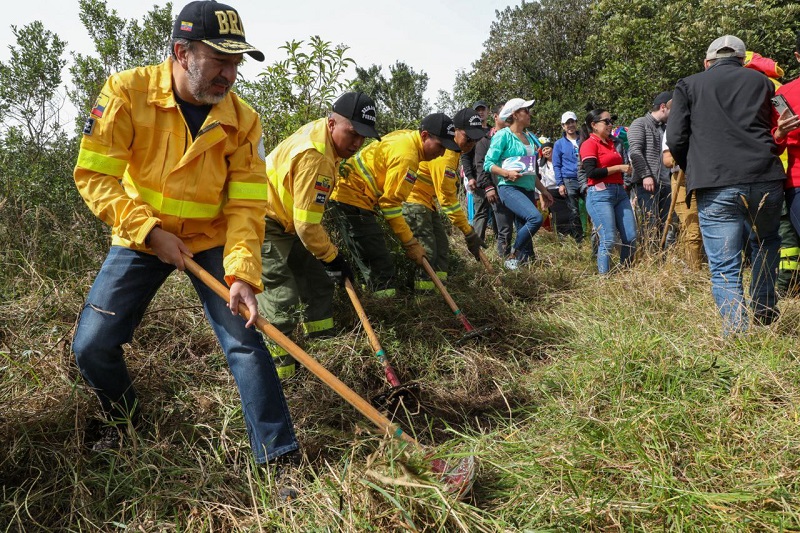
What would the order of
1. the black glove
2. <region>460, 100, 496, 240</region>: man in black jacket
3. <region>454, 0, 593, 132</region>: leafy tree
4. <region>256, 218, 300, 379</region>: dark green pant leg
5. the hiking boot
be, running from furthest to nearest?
1. <region>454, 0, 593, 132</region>: leafy tree
2. <region>460, 100, 496, 240</region>: man in black jacket
3. the black glove
4. <region>256, 218, 300, 379</region>: dark green pant leg
5. the hiking boot

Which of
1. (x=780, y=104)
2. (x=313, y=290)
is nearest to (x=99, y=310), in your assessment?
(x=313, y=290)

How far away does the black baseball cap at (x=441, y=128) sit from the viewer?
4.57m

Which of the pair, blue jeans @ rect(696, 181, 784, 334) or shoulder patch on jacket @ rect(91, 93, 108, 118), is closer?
shoulder patch on jacket @ rect(91, 93, 108, 118)

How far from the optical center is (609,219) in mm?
5484

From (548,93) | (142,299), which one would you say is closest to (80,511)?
(142,299)

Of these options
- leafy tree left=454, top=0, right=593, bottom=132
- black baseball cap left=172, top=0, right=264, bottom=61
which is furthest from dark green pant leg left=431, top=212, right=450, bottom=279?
leafy tree left=454, top=0, right=593, bottom=132

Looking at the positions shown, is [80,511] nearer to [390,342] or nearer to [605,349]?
[390,342]

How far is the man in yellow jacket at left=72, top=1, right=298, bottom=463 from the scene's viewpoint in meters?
2.34

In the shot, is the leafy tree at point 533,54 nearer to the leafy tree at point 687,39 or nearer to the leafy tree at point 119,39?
the leafy tree at point 687,39

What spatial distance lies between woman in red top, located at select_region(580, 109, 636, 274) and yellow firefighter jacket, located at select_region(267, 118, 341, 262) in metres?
2.94

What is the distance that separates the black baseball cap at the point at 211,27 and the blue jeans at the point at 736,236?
285cm

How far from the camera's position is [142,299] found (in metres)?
2.50

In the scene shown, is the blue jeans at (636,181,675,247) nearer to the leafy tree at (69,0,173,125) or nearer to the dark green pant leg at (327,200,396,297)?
the dark green pant leg at (327,200,396,297)

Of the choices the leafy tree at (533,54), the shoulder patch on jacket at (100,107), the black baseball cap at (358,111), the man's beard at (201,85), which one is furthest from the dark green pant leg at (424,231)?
the leafy tree at (533,54)
